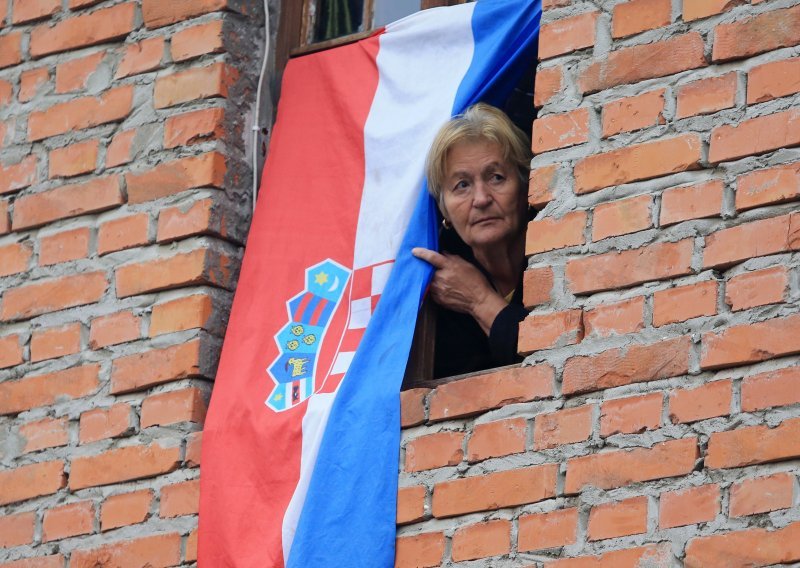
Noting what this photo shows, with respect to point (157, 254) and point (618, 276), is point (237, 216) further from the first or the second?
point (618, 276)

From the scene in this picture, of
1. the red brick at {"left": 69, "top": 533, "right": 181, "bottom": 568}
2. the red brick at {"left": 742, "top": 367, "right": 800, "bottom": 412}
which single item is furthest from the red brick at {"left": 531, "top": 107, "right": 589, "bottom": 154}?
the red brick at {"left": 69, "top": 533, "right": 181, "bottom": 568}

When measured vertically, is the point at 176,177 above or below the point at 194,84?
below

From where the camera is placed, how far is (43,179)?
5301mm

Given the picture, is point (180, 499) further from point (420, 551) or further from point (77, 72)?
point (77, 72)

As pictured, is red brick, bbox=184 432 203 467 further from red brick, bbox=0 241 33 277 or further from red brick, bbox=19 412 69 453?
red brick, bbox=0 241 33 277

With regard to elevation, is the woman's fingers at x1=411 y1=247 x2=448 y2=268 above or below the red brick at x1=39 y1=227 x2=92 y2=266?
below

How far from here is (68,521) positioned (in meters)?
4.95

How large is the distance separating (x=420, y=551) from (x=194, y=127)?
4.51 ft

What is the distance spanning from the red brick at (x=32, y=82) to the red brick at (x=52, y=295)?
0.56 metres

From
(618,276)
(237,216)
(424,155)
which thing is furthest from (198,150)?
(618,276)

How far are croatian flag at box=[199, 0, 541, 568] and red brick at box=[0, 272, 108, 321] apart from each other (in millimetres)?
404

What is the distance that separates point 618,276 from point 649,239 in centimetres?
11

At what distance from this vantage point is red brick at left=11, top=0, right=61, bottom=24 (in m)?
5.44

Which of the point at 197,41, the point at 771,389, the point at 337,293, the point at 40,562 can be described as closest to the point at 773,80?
the point at 771,389
